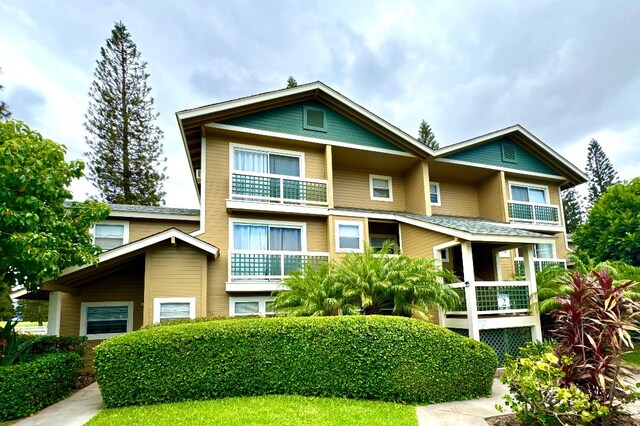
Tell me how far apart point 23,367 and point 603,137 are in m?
48.8

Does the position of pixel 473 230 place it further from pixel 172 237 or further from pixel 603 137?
pixel 603 137

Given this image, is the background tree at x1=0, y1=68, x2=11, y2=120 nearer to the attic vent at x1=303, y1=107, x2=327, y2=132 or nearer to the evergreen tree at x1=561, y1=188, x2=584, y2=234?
the attic vent at x1=303, y1=107, x2=327, y2=132

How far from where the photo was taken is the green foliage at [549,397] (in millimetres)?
5059

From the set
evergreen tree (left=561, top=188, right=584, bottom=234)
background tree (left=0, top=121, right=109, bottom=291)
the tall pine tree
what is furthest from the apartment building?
evergreen tree (left=561, top=188, right=584, bottom=234)

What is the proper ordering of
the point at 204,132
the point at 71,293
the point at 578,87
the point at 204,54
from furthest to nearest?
the point at 578,87
the point at 204,54
the point at 204,132
the point at 71,293

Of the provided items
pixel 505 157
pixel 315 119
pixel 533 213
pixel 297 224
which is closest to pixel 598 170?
pixel 533 213

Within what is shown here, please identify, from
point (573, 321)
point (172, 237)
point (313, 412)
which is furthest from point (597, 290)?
point (172, 237)

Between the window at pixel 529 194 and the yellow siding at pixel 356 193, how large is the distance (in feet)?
19.5

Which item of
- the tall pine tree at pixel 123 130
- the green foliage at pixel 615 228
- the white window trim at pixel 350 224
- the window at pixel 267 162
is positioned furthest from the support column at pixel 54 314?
the green foliage at pixel 615 228

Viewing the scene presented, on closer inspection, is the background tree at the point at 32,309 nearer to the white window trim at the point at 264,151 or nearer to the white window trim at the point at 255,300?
the white window trim at the point at 255,300

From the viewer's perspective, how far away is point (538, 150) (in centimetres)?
1848

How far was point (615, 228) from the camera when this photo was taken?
16.8m

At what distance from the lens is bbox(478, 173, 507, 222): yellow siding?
17369mm

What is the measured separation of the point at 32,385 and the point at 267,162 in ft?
30.9
